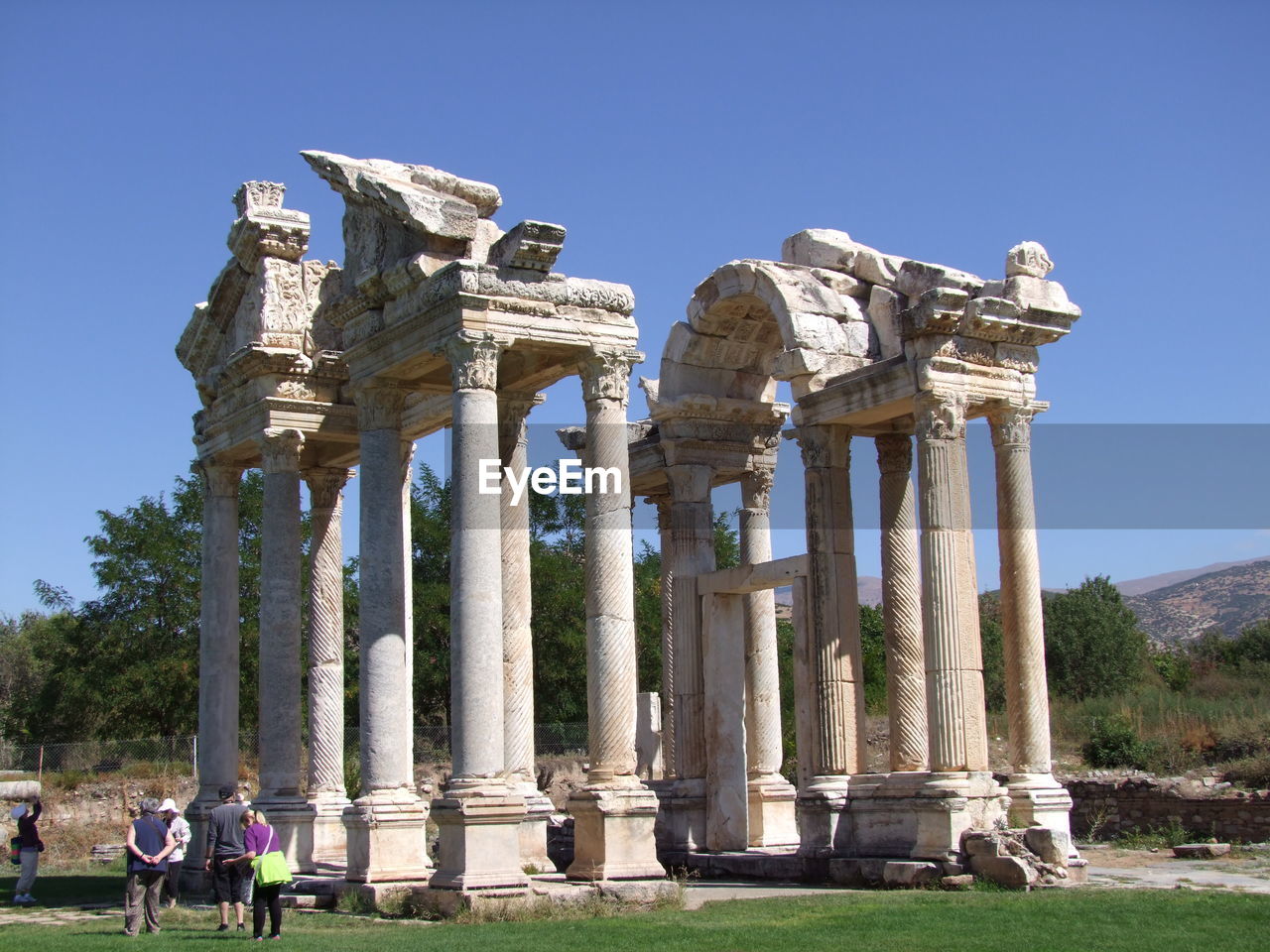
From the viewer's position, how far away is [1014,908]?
14.9 metres

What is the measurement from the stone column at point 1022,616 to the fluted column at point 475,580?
279 inches

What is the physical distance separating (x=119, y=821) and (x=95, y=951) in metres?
17.9

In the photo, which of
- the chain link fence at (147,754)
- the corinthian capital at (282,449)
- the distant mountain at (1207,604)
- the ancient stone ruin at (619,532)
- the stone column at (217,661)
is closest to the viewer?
the ancient stone ruin at (619,532)

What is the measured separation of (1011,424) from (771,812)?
22.6ft

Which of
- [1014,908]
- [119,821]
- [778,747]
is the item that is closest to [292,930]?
[1014,908]

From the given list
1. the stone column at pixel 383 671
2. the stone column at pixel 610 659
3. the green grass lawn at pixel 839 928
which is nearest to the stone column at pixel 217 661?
the stone column at pixel 383 671

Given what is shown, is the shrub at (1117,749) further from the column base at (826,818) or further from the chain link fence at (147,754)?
the chain link fence at (147,754)

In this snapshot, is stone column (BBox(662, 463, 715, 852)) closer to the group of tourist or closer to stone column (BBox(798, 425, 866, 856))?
stone column (BBox(798, 425, 866, 856))

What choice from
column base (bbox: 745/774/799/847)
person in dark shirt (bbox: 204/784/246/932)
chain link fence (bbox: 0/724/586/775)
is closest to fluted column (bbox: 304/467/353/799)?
person in dark shirt (bbox: 204/784/246/932)

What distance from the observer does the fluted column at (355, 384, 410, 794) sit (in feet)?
59.3

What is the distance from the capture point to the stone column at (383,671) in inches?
692

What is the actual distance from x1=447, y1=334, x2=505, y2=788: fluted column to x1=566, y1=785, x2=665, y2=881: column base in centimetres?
125

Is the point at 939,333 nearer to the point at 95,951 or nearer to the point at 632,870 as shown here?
the point at 632,870

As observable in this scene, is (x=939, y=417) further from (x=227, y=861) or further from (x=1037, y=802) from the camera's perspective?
(x=227, y=861)
